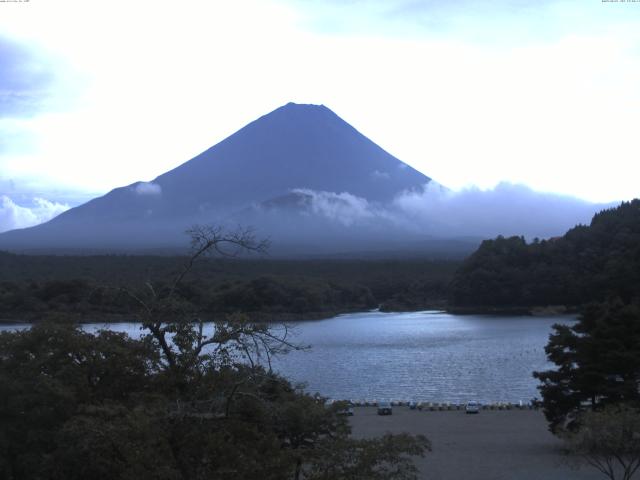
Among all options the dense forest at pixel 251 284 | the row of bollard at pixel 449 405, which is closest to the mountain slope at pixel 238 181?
the dense forest at pixel 251 284

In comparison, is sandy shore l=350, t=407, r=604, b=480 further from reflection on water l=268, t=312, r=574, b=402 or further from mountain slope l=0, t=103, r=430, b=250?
mountain slope l=0, t=103, r=430, b=250

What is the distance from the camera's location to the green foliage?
38.1 ft

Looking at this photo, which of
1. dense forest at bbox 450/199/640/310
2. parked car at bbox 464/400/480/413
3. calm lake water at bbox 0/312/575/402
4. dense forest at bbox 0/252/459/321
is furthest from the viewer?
dense forest at bbox 450/199/640/310

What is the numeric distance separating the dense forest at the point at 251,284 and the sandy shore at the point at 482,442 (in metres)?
14.9

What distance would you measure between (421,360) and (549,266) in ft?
74.0

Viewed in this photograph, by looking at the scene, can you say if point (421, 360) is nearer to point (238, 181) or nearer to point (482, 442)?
point (482, 442)

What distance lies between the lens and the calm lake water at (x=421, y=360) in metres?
19.4

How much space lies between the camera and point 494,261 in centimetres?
4628

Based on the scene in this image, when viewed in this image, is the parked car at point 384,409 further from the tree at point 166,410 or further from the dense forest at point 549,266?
the dense forest at point 549,266

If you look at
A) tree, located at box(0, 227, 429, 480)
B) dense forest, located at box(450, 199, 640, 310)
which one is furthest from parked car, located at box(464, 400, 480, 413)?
dense forest, located at box(450, 199, 640, 310)

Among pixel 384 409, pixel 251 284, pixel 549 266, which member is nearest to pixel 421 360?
pixel 384 409

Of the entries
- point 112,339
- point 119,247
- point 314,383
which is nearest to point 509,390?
point 314,383

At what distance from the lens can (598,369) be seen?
1175 cm

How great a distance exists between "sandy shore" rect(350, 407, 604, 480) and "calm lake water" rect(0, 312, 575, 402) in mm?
1933
